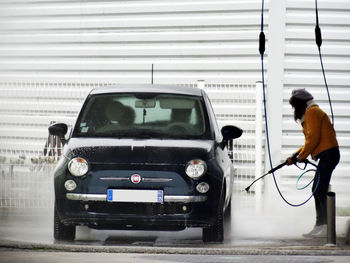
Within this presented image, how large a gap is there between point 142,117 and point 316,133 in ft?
5.84

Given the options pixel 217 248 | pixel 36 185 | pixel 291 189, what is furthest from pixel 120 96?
pixel 291 189

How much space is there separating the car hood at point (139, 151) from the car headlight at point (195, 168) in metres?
0.05

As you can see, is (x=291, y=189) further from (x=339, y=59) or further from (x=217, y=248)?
(x=217, y=248)

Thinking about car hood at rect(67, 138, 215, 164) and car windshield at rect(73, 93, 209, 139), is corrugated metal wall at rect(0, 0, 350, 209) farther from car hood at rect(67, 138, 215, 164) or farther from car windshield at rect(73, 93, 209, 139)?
car hood at rect(67, 138, 215, 164)

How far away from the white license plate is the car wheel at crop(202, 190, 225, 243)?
610 mm

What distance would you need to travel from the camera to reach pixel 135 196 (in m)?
10.4

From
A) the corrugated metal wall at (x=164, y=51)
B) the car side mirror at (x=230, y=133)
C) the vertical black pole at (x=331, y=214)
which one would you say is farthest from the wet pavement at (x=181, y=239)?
the corrugated metal wall at (x=164, y=51)

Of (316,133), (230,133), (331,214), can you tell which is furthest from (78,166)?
(316,133)

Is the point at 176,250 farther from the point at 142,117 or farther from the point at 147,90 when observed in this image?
the point at 147,90

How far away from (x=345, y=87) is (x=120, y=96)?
17.9ft

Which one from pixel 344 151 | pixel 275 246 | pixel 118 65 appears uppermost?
pixel 118 65

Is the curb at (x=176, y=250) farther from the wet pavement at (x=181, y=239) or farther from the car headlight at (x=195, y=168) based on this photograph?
the car headlight at (x=195, y=168)

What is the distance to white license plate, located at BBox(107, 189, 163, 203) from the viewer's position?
10.4 m

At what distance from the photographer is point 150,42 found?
16656 millimetres
